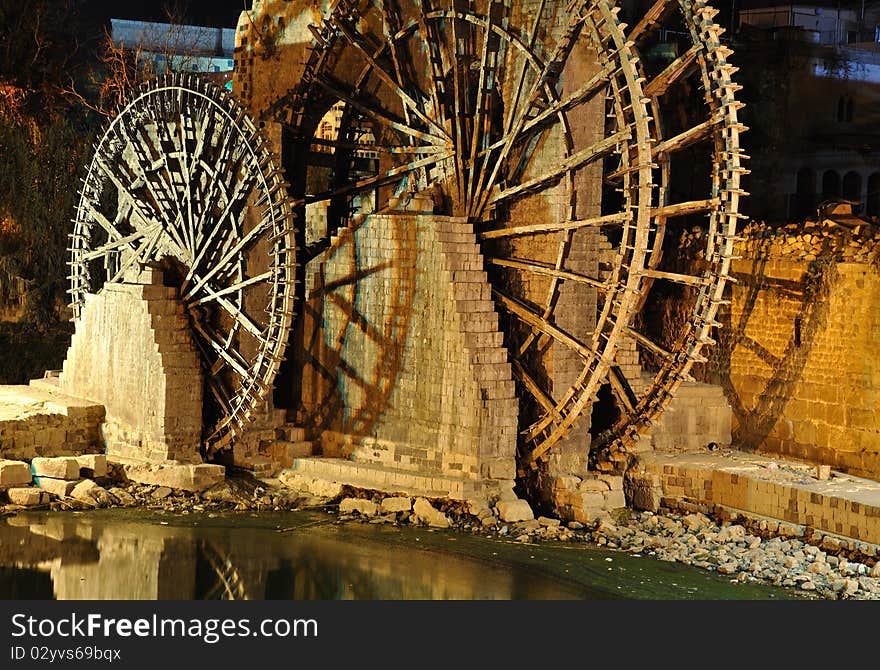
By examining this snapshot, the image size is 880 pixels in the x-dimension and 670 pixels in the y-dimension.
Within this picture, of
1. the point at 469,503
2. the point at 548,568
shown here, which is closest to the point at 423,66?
the point at 469,503

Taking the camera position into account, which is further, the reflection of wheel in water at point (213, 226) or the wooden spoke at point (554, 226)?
the reflection of wheel in water at point (213, 226)

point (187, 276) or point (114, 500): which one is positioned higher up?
point (187, 276)

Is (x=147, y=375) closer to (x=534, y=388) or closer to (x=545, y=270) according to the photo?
(x=534, y=388)

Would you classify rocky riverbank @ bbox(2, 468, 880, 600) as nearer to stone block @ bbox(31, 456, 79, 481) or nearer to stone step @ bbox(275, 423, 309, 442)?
stone block @ bbox(31, 456, 79, 481)

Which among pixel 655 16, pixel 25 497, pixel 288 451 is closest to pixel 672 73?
pixel 655 16

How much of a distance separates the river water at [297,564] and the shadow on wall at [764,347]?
14.6 feet

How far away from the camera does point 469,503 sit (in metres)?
14.0

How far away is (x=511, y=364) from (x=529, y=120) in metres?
2.49

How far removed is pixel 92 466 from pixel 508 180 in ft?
17.1

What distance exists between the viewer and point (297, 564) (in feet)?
42.0

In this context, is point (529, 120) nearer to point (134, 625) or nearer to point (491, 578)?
point (491, 578)

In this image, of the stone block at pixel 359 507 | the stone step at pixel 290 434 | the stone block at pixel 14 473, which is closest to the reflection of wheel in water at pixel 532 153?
the stone block at pixel 359 507

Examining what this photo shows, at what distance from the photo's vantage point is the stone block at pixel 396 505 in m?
14.2

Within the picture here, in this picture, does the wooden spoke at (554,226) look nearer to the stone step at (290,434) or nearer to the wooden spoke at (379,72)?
the wooden spoke at (379,72)
